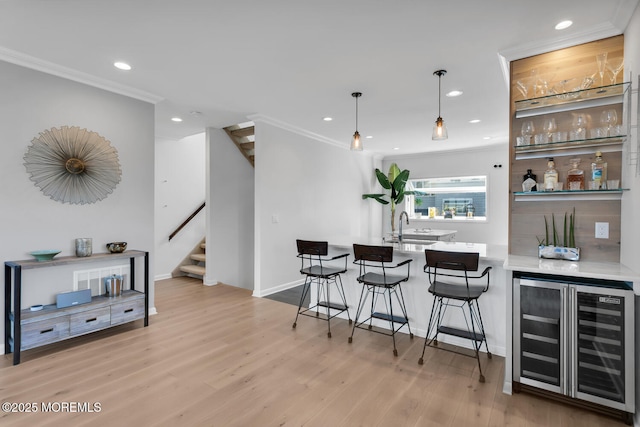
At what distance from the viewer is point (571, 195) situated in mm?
2496

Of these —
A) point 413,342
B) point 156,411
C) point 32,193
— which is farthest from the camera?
point 413,342

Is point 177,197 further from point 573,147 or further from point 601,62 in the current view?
point 601,62

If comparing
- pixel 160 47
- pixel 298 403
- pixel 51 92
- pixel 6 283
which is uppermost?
pixel 160 47

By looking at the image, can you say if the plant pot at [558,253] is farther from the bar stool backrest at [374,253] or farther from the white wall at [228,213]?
the white wall at [228,213]

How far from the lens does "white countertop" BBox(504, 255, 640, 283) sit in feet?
6.30

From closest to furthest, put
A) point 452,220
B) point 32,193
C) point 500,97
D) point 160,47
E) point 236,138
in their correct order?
point 160,47 < point 32,193 < point 500,97 < point 236,138 < point 452,220

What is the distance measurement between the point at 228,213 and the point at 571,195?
15.3 feet

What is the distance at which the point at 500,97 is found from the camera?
3795 millimetres

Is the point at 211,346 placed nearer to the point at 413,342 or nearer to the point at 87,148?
the point at 413,342

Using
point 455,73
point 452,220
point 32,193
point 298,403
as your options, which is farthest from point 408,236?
point 32,193

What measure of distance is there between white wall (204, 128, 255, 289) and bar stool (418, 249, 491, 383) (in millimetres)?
3585

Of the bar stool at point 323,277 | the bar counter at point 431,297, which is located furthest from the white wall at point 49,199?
the bar counter at point 431,297

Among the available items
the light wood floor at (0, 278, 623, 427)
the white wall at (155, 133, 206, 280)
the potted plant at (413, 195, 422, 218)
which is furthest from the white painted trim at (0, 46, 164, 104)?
the potted plant at (413, 195, 422, 218)

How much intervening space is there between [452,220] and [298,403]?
19.9ft
